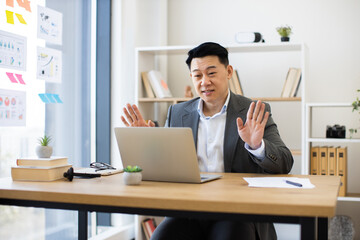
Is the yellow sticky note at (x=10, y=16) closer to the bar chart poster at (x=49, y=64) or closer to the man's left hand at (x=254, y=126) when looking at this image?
the bar chart poster at (x=49, y=64)

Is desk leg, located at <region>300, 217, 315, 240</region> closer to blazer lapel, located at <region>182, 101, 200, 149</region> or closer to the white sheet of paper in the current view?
the white sheet of paper

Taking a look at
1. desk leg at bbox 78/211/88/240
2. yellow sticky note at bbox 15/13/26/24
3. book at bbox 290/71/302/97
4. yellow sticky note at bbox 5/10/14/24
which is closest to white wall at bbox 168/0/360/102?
book at bbox 290/71/302/97

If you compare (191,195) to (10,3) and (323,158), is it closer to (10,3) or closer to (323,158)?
(10,3)

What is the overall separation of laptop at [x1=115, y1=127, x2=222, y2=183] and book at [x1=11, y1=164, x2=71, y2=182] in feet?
0.96

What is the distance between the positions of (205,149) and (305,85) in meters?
1.58

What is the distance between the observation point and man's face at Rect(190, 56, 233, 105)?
7.93ft

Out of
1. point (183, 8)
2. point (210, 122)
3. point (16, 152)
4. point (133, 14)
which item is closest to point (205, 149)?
point (210, 122)

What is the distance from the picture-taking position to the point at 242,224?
6.14 ft

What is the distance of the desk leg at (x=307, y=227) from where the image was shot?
1350mm

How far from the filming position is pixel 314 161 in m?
3.63

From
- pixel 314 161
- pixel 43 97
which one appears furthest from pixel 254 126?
pixel 314 161

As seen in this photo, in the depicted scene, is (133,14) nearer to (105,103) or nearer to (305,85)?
(105,103)

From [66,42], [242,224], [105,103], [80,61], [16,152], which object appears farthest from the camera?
[105,103]

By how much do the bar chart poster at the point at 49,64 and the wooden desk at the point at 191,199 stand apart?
1282mm
